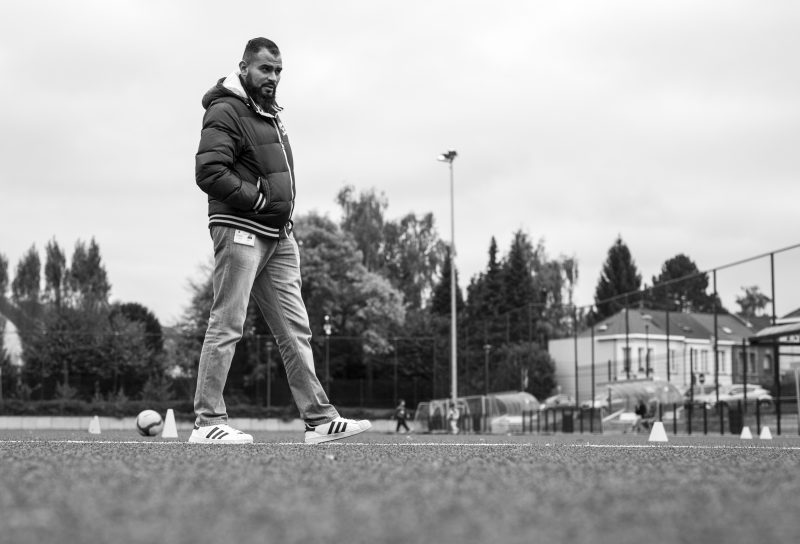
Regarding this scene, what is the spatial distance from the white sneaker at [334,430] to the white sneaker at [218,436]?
0.42 meters

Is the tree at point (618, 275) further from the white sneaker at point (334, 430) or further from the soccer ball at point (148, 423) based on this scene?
the white sneaker at point (334, 430)

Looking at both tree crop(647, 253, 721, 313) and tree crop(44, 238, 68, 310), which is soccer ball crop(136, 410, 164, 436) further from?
tree crop(44, 238, 68, 310)

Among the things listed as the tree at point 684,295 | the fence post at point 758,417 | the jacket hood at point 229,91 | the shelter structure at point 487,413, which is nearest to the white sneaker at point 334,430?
the jacket hood at point 229,91

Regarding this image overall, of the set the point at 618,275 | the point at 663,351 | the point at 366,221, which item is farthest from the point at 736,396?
the point at 618,275

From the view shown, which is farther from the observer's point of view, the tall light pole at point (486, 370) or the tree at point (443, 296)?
the tree at point (443, 296)

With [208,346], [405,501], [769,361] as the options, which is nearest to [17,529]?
[405,501]

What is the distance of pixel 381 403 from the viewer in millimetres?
48906

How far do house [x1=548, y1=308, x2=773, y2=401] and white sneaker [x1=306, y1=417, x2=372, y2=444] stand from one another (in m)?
19.1

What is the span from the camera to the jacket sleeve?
5.55 metres


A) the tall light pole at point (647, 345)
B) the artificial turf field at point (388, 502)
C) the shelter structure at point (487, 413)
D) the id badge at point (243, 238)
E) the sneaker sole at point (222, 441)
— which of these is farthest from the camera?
the shelter structure at point (487, 413)

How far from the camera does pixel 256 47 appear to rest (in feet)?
18.9

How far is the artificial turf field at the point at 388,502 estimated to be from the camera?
1888 millimetres

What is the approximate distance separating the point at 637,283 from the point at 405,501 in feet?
324

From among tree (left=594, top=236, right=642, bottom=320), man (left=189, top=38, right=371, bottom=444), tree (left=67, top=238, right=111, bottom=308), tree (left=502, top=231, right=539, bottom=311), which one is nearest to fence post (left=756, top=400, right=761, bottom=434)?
man (left=189, top=38, right=371, bottom=444)
